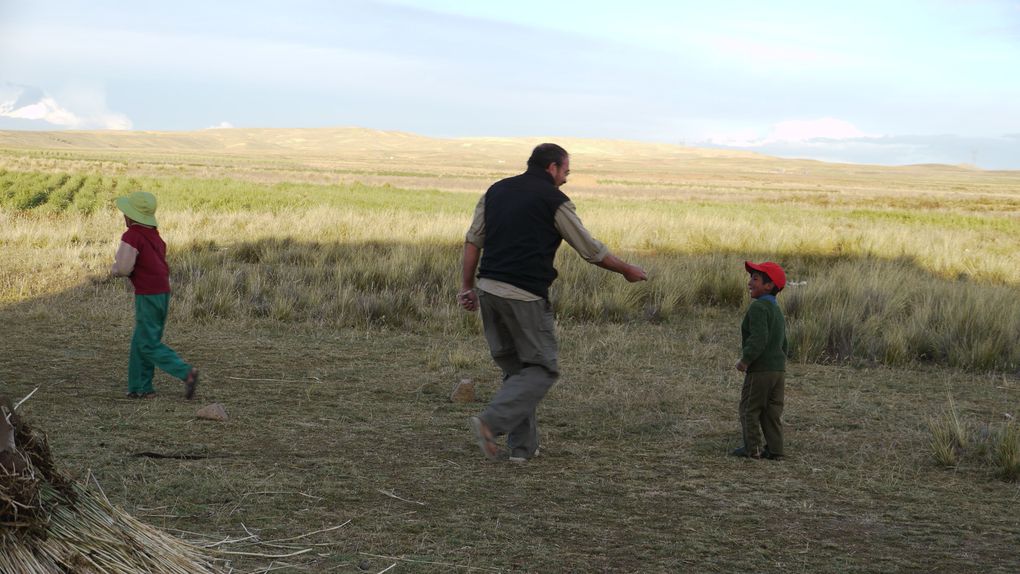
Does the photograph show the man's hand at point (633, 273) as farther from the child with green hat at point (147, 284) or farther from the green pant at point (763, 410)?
the child with green hat at point (147, 284)

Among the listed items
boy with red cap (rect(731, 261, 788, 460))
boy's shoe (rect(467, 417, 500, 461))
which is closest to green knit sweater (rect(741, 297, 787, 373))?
boy with red cap (rect(731, 261, 788, 460))

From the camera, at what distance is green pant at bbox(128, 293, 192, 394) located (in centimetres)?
709

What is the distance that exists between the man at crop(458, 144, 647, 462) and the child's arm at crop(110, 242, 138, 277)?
2.72 meters

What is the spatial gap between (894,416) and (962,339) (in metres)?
3.13

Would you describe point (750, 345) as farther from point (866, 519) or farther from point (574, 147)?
point (574, 147)

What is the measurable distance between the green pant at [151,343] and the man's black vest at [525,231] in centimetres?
279

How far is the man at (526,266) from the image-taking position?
5.57m

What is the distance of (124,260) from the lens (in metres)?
6.94

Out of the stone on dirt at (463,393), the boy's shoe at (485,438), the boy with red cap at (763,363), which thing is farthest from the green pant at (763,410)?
the stone on dirt at (463,393)

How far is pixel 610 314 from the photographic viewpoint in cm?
1191

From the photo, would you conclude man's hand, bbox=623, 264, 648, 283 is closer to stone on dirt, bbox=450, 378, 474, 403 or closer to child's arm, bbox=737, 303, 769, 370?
child's arm, bbox=737, 303, 769, 370

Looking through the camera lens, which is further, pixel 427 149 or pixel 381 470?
pixel 427 149

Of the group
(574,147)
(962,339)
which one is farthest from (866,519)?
(574,147)

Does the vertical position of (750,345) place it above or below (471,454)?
above
